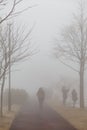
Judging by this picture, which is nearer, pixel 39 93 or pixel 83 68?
pixel 39 93

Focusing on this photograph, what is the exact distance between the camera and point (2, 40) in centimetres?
3180

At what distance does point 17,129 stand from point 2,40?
14175mm

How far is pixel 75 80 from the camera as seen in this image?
322 ft

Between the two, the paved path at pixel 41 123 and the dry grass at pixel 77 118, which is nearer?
the paved path at pixel 41 123

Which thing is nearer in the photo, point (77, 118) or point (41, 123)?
point (41, 123)

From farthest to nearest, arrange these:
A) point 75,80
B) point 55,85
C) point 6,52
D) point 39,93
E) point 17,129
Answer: point 75,80, point 55,85, point 39,93, point 6,52, point 17,129

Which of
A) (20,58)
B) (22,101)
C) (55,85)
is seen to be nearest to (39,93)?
(20,58)

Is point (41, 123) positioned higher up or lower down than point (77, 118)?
higher up

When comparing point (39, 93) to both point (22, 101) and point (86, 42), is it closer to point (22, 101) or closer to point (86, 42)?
point (86, 42)

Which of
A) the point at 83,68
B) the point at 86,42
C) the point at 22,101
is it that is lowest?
the point at 22,101

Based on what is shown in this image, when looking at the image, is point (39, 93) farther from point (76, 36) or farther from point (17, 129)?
point (17, 129)

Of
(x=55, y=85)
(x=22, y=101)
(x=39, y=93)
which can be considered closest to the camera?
(x=39, y=93)

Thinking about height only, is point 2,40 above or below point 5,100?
above

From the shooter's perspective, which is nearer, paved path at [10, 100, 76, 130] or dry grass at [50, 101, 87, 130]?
paved path at [10, 100, 76, 130]
